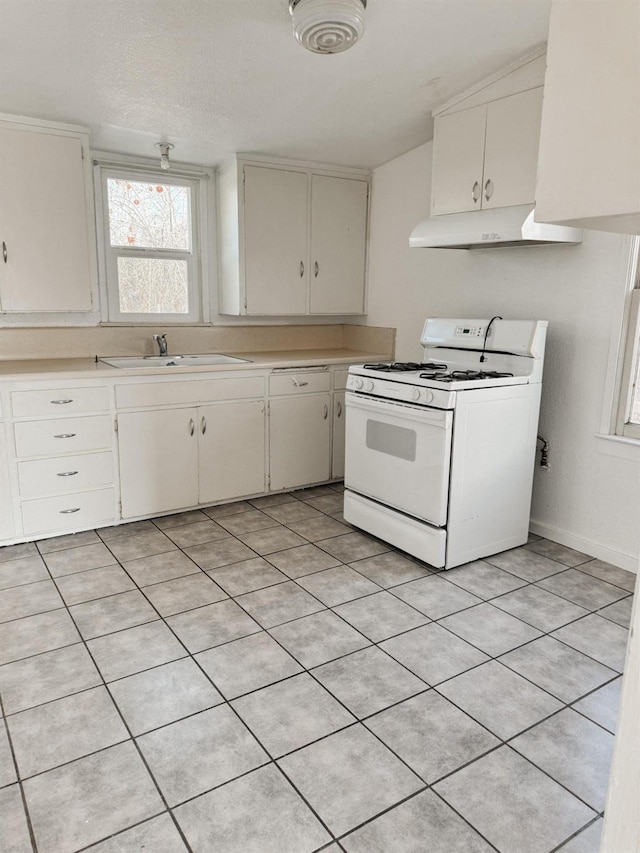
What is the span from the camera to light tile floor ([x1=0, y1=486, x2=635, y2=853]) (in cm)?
151

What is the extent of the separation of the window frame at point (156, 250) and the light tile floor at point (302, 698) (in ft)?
5.23

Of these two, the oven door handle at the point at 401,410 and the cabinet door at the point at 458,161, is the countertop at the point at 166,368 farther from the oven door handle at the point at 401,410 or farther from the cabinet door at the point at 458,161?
the cabinet door at the point at 458,161

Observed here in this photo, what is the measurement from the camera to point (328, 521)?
354cm

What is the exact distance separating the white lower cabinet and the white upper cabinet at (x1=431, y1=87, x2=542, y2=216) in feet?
5.50

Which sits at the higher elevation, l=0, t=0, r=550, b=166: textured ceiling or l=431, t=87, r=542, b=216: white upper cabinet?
l=0, t=0, r=550, b=166: textured ceiling

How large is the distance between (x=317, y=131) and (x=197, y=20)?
1.31m

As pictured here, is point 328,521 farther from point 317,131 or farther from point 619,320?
point 317,131

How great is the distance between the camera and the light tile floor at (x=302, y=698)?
4.94ft

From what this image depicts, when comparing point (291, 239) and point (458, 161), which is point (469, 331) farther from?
point (291, 239)

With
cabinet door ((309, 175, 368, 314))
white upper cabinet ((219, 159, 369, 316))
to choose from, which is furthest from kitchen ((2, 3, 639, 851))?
cabinet door ((309, 175, 368, 314))

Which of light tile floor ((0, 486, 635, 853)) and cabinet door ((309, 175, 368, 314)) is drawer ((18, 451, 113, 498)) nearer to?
light tile floor ((0, 486, 635, 853))

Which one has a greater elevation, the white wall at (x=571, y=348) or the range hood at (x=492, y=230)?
the range hood at (x=492, y=230)

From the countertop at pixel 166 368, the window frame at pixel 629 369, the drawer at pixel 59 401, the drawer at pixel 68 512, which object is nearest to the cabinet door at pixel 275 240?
the countertop at pixel 166 368

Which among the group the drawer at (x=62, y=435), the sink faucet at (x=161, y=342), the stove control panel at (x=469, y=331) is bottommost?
the drawer at (x=62, y=435)
